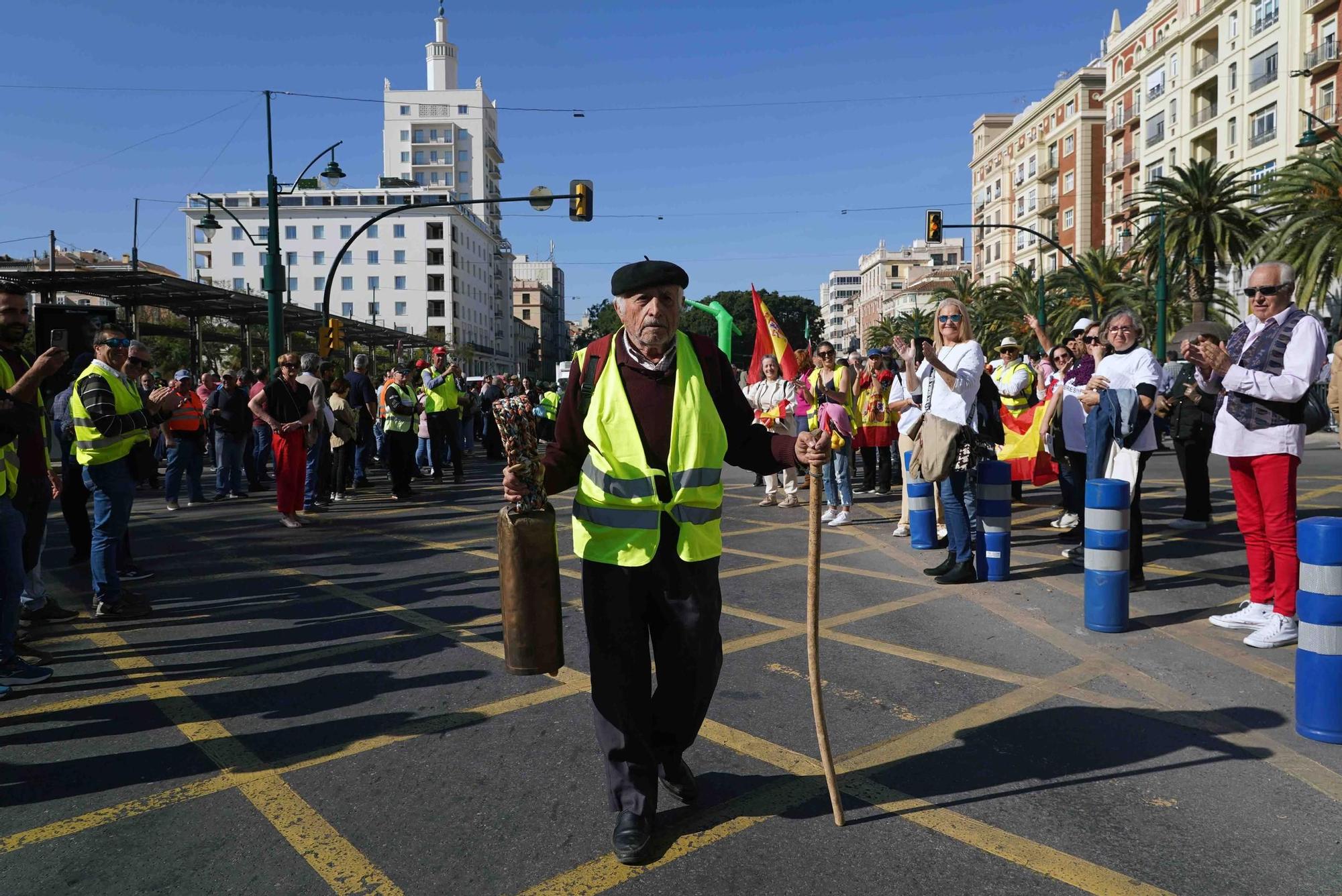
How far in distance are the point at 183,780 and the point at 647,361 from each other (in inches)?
100

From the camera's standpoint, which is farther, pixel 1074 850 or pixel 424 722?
pixel 424 722

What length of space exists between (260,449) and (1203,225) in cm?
3716

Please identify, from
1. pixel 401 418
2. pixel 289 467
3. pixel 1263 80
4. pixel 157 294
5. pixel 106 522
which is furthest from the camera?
pixel 1263 80

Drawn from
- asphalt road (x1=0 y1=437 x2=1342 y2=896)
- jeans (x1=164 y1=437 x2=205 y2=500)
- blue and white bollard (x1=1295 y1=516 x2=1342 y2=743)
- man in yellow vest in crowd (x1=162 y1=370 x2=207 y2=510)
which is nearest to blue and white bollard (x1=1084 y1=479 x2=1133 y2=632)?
asphalt road (x1=0 y1=437 x2=1342 y2=896)

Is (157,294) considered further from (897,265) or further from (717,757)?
(897,265)

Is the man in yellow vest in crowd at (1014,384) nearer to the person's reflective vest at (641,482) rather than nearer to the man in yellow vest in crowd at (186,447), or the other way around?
the person's reflective vest at (641,482)

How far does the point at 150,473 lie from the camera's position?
7.55 metres

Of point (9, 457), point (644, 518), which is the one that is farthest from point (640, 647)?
point (9, 457)

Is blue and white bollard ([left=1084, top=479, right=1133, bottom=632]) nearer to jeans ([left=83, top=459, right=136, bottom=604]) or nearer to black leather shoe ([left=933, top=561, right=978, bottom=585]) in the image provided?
black leather shoe ([left=933, top=561, right=978, bottom=585])

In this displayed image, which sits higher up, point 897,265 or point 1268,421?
point 897,265

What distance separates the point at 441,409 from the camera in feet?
51.3

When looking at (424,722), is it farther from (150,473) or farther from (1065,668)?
(150,473)

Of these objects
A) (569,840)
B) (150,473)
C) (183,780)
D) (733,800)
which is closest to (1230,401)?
(733,800)

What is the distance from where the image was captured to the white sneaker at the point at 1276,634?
18.2 ft
